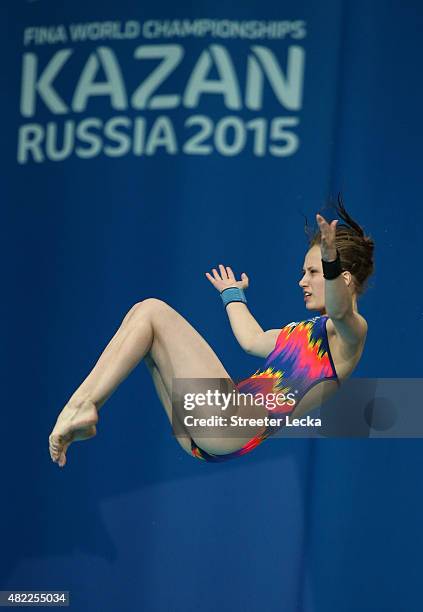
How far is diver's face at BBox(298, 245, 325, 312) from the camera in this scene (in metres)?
4.25

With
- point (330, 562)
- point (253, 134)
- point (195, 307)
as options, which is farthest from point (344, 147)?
point (330, 562)

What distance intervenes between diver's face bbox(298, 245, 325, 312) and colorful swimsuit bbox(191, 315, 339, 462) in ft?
0.19

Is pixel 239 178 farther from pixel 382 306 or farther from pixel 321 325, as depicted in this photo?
pixel 321 325

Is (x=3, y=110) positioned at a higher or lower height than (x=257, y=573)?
higher

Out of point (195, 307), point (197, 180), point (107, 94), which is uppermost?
point (107, 94)

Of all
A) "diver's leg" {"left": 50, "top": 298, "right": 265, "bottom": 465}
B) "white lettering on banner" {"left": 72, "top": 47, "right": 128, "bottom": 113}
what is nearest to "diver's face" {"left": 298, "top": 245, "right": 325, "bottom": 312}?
"diver's leg" {"left": 50, "top": 298, "right": 265, "bottom": 465}

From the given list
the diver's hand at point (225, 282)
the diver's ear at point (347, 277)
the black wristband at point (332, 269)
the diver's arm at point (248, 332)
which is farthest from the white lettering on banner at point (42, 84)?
the black wristband at point (332, 269)

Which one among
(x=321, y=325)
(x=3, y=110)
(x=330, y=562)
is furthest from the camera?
(x=3, y=110)

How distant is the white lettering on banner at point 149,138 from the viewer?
5.23 meters

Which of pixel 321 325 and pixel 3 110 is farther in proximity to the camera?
pixel 3 110

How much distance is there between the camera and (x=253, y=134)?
5.24m

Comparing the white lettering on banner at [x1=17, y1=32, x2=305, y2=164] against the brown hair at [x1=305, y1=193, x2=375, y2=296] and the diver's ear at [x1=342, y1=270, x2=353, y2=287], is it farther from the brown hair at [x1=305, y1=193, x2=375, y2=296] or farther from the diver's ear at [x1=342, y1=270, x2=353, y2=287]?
the diver's ear at [x1=342, y1=270, x2=353, y2=287]

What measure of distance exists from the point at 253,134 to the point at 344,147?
0.39 metres

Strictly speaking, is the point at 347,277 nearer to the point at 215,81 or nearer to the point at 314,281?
the point at 314,281
